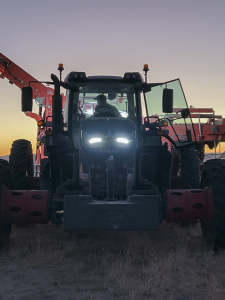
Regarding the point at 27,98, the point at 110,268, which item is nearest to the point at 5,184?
the point at 27,98

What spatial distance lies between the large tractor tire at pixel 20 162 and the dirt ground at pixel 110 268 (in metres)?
0.99

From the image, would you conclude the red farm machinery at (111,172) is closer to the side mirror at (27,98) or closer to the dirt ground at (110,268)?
the side mirror at (27,98)

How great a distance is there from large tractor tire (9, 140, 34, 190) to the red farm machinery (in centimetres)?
116

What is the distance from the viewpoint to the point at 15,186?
23.4 ft

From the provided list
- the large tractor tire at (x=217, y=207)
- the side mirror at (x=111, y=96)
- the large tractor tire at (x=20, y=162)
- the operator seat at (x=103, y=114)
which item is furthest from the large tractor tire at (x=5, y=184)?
the large tractor tire at (x=217, y=207)

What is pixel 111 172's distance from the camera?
17.6ft

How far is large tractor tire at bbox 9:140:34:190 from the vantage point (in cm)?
723

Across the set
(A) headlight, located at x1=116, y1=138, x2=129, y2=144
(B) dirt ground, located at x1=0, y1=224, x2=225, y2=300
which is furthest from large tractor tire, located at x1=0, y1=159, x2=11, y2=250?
(A) headlight, located at x1=116, y1=138, x2=129, y2=144

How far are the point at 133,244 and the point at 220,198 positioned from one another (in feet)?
4.84

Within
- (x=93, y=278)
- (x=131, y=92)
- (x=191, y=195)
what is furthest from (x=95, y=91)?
(x=93, y=278)

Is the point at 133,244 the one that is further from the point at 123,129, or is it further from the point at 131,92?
the point at 131,92

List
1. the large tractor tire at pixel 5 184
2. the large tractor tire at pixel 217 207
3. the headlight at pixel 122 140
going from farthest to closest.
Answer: the headlight at pixel 122 140 → the large tractor tire at pixel 5 184 → the large tractor tire at pixel 217 207

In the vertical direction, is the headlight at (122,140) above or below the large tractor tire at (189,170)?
above

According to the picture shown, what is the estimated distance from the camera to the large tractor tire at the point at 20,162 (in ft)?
23.7
